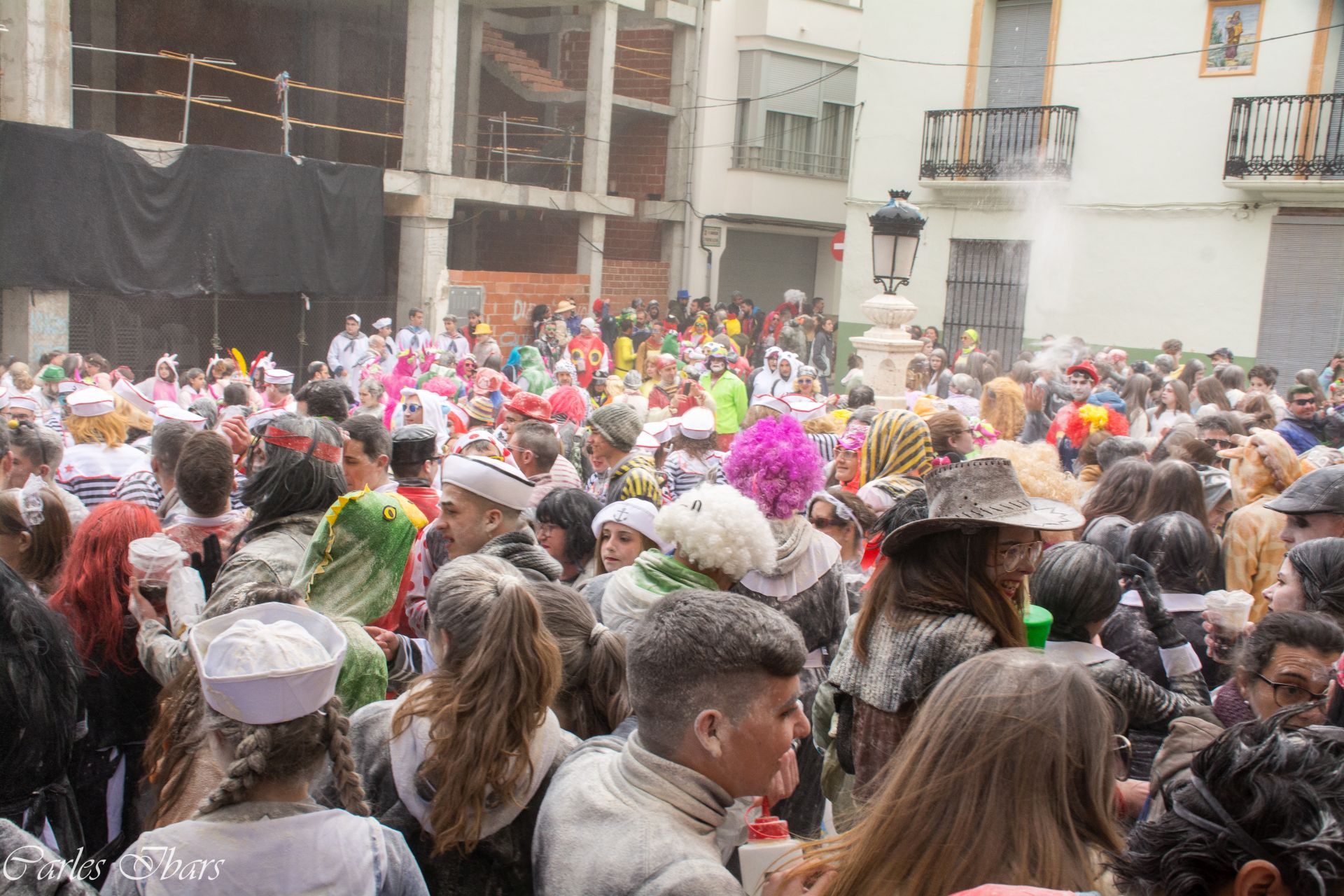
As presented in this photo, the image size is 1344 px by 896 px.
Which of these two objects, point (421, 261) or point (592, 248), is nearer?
point (421, 261)

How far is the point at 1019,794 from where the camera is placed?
1829mm

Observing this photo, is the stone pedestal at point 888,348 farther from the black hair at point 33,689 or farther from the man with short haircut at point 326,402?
the black hair at point 33,689

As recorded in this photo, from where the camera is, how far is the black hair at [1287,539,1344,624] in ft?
11.5

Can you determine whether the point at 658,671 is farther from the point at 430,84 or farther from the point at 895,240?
the point at 430,84

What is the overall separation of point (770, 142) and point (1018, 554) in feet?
82.2

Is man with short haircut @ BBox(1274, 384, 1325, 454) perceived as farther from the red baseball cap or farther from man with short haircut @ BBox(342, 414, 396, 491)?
man with short haircut @ BBox(342, 414, 396, 491)

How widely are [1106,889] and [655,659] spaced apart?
0.86 m

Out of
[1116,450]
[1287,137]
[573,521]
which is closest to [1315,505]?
[1116,450]

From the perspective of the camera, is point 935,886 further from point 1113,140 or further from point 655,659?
point 1113,140

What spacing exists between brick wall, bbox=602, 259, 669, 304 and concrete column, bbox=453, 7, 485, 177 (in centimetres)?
355

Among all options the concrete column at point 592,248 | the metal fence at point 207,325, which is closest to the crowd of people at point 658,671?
the metal fence at point 207,325

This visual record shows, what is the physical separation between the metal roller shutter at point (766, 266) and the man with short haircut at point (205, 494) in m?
23.9

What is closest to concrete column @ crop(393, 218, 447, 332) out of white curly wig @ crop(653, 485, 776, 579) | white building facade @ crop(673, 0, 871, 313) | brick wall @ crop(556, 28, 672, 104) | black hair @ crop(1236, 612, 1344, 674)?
brick wall @ crop(556, 28, 672, 104)

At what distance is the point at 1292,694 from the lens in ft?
9.80
